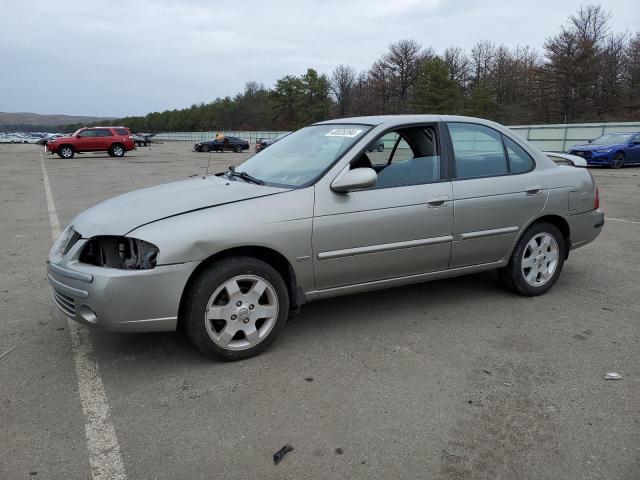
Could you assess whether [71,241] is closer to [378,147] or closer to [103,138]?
[378,147]

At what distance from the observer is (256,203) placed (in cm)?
342

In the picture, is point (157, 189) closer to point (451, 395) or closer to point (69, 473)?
point (69, 473)

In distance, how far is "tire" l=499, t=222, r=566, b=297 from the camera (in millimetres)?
4535

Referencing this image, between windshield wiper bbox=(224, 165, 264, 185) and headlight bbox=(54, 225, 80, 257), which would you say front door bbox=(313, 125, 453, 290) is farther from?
headlight bbox=(54, 225, 80, 257)

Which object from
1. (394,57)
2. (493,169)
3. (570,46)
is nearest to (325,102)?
(394,57)

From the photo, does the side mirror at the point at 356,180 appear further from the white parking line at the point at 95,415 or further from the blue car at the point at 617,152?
the blue car at the point at 617,152

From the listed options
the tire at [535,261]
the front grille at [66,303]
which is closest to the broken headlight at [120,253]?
the front grille at [66,303]

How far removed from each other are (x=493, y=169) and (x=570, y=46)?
5209 cm

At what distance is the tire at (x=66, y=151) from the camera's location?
29.5 meters

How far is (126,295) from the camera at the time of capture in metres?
3.07

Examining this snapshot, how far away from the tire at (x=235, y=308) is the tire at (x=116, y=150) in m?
29.9

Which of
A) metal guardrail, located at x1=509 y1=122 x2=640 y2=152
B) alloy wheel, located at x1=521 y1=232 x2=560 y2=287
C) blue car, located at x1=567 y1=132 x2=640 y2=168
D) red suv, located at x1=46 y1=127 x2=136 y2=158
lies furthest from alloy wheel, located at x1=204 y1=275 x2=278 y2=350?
red suv, located at x1=46 y1=127 x2=136 y2=158

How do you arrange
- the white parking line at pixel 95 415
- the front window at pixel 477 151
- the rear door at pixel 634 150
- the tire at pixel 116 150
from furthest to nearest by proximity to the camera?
1. the tire at pixel 116 150
2. the rear door at pixel 634 150
3. the front window at pixel 477 151
4. the white parking line at pixel 95 415

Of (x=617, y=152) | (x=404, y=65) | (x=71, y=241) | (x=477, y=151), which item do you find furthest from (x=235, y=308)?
(x=404, y=65)
